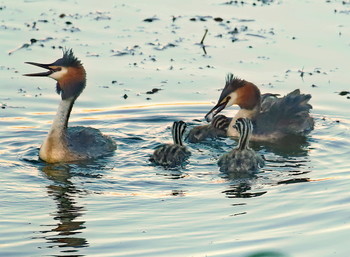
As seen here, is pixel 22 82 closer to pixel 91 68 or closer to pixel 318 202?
pixel 91 68

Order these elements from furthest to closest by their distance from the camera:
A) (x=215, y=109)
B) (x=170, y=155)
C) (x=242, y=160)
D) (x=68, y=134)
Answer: (x=215, y=109)
(x=68, y=134)
(x=170, y=155)
(x=242, y=160)

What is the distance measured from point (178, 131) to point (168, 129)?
1187 millimetres

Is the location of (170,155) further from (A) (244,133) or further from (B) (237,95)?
(B) (237,95)

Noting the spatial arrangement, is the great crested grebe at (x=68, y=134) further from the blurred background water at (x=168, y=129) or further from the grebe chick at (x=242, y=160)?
the grebe chick at (x=242, y=160)

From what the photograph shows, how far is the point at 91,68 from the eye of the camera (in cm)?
1452

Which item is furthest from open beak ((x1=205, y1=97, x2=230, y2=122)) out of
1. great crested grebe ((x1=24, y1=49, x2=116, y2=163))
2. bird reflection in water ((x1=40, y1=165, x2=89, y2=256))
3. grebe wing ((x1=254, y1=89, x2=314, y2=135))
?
bird reflection in water ((x1=40, y1=165, x2=89, y2=256))

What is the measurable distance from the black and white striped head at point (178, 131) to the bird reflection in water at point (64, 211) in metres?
1.37

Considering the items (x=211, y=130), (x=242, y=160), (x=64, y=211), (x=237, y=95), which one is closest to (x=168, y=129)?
(x=211, y=130)

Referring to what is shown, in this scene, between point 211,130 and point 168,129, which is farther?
point 168,129

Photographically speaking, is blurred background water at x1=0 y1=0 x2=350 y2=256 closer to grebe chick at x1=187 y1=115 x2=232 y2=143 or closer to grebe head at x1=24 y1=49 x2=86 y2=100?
grebe chick at x1=187 y1=115 x2=232 y2=143

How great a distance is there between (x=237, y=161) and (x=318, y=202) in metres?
1.45

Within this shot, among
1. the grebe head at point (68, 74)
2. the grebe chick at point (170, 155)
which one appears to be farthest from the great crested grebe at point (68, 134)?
the grebe chick at point (170, 155)

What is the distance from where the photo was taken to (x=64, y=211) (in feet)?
30.9

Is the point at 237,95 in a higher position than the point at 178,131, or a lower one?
higher
